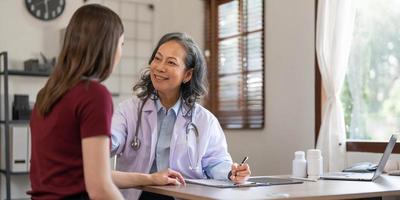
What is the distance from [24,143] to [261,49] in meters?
1.97

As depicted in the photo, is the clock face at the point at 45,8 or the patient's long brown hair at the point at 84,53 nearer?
the patient's long brown hair at the point at 84,53

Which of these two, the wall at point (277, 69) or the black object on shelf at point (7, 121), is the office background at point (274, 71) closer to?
the wall at point (277, 69)

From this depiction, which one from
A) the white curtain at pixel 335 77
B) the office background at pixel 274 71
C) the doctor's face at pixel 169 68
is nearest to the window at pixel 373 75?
the white curtain at pixel 335 77

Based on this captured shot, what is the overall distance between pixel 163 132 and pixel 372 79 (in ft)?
5.50

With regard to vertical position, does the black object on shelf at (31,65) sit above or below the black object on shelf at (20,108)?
above

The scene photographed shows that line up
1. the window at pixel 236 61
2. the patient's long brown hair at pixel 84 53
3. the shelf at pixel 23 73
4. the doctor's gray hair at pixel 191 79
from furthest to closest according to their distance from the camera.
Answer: the shelf at pixel 23 73
the window at pixel 236 61
the doctor's gray hair at pixel 191 79
the patient's long brown hair at pixel 84 53

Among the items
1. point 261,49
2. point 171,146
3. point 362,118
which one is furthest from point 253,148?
point 171,146

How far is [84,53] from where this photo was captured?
55.7 inches

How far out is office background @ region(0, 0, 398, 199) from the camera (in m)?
3.70

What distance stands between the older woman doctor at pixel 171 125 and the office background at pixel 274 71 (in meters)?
1.34

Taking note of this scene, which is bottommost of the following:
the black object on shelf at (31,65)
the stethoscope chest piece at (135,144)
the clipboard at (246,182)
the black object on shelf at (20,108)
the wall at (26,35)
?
the clipboard at (246,182)

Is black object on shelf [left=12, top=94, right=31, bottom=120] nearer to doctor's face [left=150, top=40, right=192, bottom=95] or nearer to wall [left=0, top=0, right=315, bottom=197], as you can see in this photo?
wall [left=0, top=0, right=315, bottom=197]

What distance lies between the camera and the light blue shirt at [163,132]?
215 cm

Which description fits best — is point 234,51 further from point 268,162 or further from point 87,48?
point 87,48
